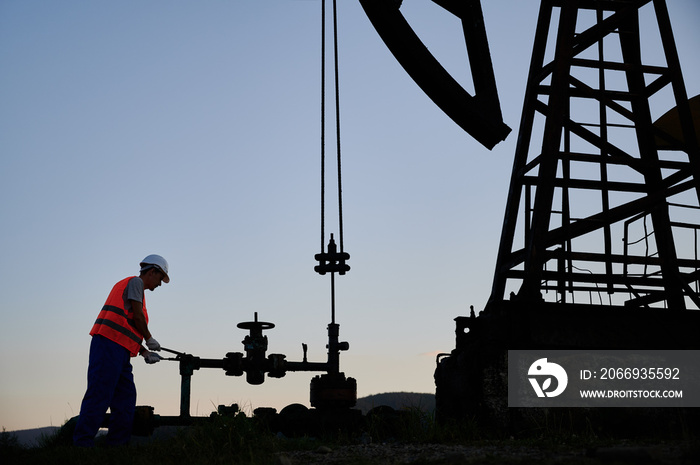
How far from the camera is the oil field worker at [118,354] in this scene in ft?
20.9

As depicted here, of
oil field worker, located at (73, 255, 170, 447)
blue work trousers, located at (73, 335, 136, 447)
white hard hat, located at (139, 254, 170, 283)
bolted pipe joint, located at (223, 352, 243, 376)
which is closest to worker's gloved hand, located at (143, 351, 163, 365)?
oil field worker, located at (73, 255, 170, 447)

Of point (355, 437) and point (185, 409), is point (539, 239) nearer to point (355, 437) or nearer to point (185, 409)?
point (355, 437)

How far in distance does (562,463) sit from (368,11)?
4.80m

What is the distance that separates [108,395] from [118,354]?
1.20 ft

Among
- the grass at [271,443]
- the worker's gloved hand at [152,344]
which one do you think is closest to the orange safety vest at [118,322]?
the worker's gloved hand at [152,344]

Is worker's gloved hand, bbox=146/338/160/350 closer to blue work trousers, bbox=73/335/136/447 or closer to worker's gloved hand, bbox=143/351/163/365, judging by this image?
worker's gloved hand, bbox=143/351/163/365

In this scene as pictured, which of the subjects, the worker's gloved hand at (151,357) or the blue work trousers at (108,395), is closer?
the blue work trousers at (108,395)

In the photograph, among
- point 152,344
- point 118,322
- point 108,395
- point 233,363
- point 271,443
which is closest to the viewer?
point 271,443

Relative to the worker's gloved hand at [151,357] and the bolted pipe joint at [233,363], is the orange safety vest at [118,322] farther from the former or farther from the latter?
the bolted pipe joint at [233,363]

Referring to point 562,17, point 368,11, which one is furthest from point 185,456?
point 562,17

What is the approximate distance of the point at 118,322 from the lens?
6.55 meters

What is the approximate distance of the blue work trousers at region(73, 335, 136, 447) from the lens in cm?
633

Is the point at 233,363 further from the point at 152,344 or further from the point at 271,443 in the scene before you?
the point at 271,443

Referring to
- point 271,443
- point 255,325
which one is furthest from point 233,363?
point 271,443
